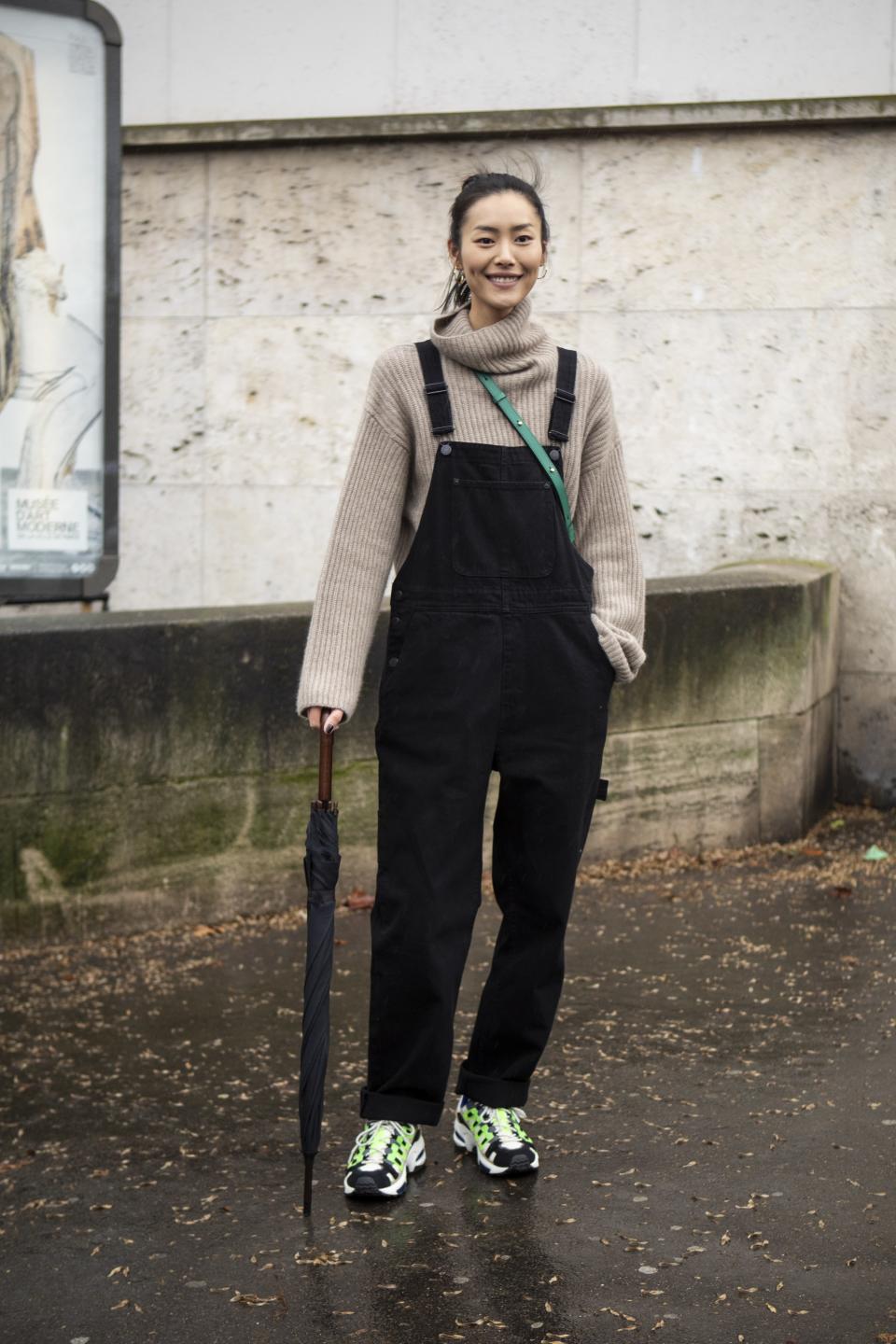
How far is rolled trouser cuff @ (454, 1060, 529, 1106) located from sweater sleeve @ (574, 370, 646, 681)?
0.86 metres

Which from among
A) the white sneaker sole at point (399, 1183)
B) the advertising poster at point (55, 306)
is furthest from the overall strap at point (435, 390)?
the advertising poster at point (55, 306)

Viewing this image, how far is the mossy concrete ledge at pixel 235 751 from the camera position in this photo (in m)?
5.20

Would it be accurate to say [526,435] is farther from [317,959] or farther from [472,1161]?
[472,1161]

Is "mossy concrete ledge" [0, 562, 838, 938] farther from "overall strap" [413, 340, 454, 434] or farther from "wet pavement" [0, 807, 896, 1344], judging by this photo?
"overall strap" [413, 340, 454, 434]

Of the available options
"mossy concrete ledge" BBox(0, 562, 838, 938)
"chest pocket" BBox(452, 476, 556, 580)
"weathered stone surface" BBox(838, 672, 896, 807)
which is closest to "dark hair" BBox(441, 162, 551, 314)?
"chest pocket" BBox(452, 476, 556, 580)

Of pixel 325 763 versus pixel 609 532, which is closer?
pixel 325 763

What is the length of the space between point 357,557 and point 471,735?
0.41 metres

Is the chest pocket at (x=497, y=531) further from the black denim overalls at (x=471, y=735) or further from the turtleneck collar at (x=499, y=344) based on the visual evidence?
the turtleneck collar at (x=499, y=344)

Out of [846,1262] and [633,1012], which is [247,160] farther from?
[846,1262]

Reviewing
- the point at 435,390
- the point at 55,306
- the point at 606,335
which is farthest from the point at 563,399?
the point at 606,335

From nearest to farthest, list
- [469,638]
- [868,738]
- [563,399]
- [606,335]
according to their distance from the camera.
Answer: [469,638], [563,399], [868,738], [606,335]

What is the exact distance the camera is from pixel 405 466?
133 inches

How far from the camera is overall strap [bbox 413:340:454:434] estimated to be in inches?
131

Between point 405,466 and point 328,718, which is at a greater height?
point 405,466
